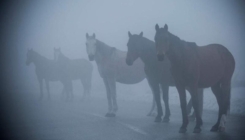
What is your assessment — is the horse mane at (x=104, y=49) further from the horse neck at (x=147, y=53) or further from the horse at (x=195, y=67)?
the horse at (x=195, y=67)

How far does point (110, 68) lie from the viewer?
10531 mm

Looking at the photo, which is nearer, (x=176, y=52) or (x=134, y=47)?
(x=176, y=52)

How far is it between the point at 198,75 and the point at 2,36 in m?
36.5

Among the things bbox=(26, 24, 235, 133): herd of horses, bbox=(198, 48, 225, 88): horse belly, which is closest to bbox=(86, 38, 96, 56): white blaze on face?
bbox=(26, 24, 235, 133): herd of horses

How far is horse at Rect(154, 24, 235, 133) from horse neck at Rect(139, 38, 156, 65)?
2014 millimetres

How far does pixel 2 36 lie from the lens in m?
36.7

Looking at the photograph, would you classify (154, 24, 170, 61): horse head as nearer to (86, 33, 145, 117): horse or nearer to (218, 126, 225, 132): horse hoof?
(218, 126, 225, 132): horse hoof

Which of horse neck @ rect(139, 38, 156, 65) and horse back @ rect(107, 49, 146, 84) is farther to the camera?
horse back @ rect(107, 49, 146, 84)

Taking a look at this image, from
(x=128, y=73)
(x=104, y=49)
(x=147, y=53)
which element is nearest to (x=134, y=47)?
(x=147, y=53)

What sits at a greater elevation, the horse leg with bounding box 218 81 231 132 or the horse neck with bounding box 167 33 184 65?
the horse neck with bounding box 167 33 184 65

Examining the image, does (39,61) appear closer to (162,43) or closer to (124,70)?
(124,70)

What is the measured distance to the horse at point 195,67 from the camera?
6.42 meters

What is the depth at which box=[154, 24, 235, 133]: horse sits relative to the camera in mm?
6418

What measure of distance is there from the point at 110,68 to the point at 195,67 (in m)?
4.68
